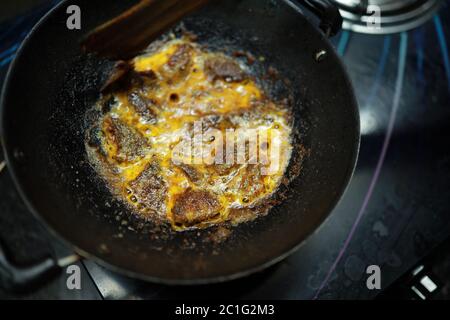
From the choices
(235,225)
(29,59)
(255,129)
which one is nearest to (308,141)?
(255,129)

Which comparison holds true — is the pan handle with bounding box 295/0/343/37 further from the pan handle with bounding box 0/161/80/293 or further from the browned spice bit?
the pan handle with bounding box 0/161/80/293

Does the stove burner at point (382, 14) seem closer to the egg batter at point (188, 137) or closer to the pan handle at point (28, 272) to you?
the egg batter at point (188, 137)

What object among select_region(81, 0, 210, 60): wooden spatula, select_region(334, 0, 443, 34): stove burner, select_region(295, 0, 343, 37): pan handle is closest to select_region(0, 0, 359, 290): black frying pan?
select_region(295, 0, 343, 37): pan handle

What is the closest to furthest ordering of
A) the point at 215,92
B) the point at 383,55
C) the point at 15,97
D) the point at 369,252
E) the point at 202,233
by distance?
the point at 15,97, the point at 202,233, the point at 369,252, the point at 215,92, the point at 383,55

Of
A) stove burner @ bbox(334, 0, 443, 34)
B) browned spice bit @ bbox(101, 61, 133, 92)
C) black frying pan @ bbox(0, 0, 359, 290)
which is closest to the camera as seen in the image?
black frying pan @ bbox(0, 0, 359, 290)

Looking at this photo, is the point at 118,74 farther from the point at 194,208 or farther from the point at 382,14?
the point at 382,14

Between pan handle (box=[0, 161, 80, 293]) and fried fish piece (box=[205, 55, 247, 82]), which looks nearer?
pan handle (box=[0, 161, 80, 293])

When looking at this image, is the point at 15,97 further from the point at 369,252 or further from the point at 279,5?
the point at 369,252
